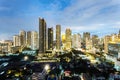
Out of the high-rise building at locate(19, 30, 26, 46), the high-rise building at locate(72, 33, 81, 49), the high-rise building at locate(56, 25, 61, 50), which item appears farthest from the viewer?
the high-rise building at locate(72, 33, 81, 49)

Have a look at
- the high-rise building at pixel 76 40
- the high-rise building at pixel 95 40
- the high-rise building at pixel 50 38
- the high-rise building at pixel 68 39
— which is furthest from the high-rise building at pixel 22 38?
the high-rise building at pixel 95 40

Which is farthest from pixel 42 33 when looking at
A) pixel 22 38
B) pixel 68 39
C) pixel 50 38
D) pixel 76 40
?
pixel 76 40

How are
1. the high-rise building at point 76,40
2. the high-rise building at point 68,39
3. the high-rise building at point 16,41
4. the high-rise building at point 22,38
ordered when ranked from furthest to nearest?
the high-rise building at point 76,40
the high-rise building at point 22,38
the high-rise building at point 68,39
the high-rise building at point 16,41

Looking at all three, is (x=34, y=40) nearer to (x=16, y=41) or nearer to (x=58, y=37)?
(x=16, y=41)

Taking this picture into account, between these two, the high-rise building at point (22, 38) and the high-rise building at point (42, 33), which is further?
the high-rise building at point (22, 38)

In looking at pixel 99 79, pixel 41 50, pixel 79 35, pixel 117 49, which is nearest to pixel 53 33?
pixel 79 35

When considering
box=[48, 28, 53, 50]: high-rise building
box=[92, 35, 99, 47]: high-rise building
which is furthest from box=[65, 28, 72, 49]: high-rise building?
box=[92, 35, 99, 47]: high-rise building

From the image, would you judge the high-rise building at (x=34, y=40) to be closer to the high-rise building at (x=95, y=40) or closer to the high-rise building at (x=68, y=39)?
the high-rise building at (x=68, y=39)

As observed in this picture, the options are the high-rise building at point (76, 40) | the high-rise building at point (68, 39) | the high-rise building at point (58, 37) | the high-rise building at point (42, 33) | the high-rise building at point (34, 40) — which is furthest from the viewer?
the high-rise building at point (76, 40)

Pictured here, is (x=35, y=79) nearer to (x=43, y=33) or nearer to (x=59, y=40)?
(x=43, y=33)

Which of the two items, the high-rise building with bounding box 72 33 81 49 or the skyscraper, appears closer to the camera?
the skyscraper

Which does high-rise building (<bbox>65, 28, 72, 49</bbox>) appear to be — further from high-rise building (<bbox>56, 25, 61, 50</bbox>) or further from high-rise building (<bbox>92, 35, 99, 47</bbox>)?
high-rise building (<bbox>92, 35, 99, 47</bbox>)
